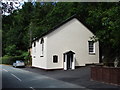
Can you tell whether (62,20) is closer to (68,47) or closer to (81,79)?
(68,47)

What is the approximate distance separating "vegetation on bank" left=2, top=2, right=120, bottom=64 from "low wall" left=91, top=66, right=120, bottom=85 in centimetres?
227

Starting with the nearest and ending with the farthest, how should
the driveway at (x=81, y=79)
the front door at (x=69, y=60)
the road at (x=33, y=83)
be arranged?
the driveway at (x=81, y=79), the road at (x=33, y=83), the front door at (x=69, y=60)

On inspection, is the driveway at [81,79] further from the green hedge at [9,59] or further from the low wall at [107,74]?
the green hedge at [9,59]

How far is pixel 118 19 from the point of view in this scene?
15227 millimetres

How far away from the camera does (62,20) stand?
51.8m

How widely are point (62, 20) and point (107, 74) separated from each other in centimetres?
3504

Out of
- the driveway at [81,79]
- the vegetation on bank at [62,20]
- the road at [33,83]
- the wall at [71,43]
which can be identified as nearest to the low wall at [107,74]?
the driveway at [81,79]

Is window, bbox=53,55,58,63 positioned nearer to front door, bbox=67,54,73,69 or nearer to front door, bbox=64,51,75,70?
front door, bbox=64,51,75,70

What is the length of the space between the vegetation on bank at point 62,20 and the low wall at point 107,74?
2270 millimetres

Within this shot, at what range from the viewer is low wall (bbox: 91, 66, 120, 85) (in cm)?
1650

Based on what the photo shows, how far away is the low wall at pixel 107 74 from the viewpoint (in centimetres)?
1650

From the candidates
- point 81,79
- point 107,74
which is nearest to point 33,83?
point 81,79

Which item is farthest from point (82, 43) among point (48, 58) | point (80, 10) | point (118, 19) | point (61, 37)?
point (118, 19)

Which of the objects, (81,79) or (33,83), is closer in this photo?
(33,83)
